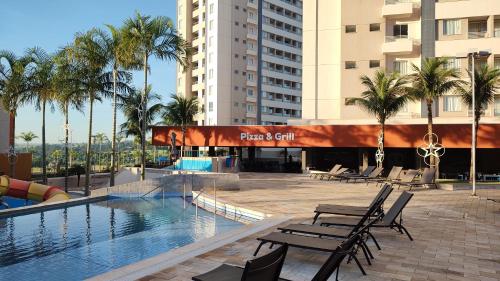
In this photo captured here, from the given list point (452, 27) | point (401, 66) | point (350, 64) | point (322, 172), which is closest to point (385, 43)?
point (401, 66)

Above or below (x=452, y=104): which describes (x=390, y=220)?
below

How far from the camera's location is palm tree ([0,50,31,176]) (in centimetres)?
2708

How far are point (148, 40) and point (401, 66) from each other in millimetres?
23315

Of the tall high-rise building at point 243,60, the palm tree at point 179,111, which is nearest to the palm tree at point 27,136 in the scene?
the tall high-rise building at point 243,60

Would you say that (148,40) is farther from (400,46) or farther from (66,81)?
(400,46)

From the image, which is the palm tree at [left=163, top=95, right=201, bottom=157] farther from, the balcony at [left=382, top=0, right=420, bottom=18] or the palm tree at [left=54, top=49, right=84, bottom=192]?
the balcony at [left=382, top=0, right=420, bottom=18]

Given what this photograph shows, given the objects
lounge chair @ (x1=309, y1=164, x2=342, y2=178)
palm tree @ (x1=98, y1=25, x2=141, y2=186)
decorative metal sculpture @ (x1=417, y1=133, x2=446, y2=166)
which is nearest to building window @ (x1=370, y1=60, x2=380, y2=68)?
decorative metal sculpture @ (x1=417, y1=133, x2=446, y2=166)

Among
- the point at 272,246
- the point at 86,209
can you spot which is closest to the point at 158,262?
the point at 272,246

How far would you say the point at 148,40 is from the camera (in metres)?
24.2

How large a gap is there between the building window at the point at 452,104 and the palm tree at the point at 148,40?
76.0 ft

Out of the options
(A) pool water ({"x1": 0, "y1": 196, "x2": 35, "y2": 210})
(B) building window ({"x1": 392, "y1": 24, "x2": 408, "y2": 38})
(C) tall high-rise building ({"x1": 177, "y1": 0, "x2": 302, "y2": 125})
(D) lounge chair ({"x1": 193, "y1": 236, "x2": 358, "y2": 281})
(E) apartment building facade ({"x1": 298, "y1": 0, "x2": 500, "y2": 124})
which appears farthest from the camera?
(C) tall high-rise building ({"x1": 177, "y1": 0, "x2": 302, "y2": 125})

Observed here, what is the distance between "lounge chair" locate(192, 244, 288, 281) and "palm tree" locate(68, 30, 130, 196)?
70.4 ft

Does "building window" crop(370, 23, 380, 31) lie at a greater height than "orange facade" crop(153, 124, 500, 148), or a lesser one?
greater

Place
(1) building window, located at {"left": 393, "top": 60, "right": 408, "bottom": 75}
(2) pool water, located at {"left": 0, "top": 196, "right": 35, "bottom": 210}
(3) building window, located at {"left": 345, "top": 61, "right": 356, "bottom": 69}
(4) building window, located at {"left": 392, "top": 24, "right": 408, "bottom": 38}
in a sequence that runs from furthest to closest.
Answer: (3) building window, located at {"left": 345, "top": 61, "right": 356, "bottom": 69}
(4) building window, located at {"left": 392, "top": 24, "right": 408, "bottom": 38}
(1) building window, located at {"left": 393, "top": 60, "right": 408, "bottom": 75}
(2) pool water, located at {"left": 0, "top": 196, "right": 35, "bottom": 210}
